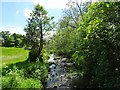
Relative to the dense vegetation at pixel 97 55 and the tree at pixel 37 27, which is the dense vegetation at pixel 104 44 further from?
the tree at pixel 37 27

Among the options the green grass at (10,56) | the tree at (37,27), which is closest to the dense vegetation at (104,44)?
the green grass at (10,56)

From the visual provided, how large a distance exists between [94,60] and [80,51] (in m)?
0.59

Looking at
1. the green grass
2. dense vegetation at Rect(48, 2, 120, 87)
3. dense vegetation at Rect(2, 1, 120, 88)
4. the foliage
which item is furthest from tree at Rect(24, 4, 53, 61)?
the foliage

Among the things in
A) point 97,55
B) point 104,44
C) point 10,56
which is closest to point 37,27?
point 10,56

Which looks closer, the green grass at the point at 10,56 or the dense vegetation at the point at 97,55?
the dense vegetation at the point at 97,55

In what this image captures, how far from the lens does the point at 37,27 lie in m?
13.4

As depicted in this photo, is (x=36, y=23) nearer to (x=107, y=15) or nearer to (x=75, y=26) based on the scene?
(x=75, y=26)

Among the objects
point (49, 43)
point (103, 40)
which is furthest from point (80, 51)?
point (49, 43)

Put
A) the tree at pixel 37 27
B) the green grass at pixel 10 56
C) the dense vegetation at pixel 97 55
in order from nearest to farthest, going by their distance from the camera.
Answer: the dense vegetation at pixel 97 55
the green grass at pixel 10 56
the tree at pixel 37 27

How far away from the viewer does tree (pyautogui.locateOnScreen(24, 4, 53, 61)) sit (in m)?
13.2

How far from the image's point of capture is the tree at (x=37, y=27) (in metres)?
13.2

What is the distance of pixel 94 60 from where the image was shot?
5715 mm

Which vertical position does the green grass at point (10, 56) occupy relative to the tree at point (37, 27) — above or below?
below

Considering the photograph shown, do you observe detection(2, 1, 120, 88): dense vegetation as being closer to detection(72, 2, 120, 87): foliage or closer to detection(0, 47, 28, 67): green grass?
detection(72, 2, 120, 87): foliage
